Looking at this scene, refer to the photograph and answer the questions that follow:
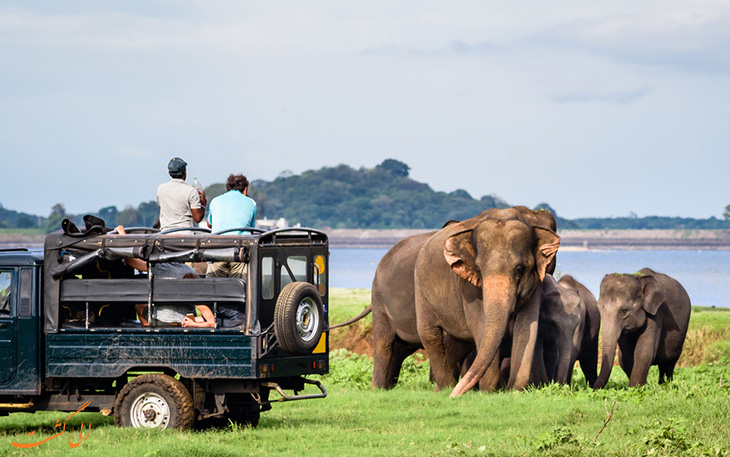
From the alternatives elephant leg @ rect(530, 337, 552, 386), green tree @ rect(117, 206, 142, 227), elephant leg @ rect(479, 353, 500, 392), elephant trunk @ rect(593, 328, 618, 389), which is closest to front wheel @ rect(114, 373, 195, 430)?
elephant leg @ rect(479, 353, 500, 392)

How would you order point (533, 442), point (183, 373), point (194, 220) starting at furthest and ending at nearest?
A: point (194, 220), point (183, 373), point (533, 442)

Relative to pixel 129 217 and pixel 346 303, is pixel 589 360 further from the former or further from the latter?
pixel 129 217

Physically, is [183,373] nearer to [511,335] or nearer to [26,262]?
[26,262]

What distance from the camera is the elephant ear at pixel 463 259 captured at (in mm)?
16312

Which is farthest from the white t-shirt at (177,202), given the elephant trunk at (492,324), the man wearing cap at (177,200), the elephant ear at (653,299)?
the elephant ear at (653,299)

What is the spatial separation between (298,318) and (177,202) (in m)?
2.95

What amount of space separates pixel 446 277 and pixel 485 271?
1345 mm

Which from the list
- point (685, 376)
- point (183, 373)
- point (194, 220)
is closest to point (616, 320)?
point (685, 376)

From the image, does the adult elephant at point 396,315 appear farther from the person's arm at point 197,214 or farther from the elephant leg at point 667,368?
the elephant leg at point 667,368

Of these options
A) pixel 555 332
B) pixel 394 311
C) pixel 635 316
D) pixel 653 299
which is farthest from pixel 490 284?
pixel 653 299

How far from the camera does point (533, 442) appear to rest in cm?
1155

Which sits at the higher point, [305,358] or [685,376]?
[305,358]

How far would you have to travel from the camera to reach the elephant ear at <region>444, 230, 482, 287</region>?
53.5 feet

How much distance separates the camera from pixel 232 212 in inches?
567
